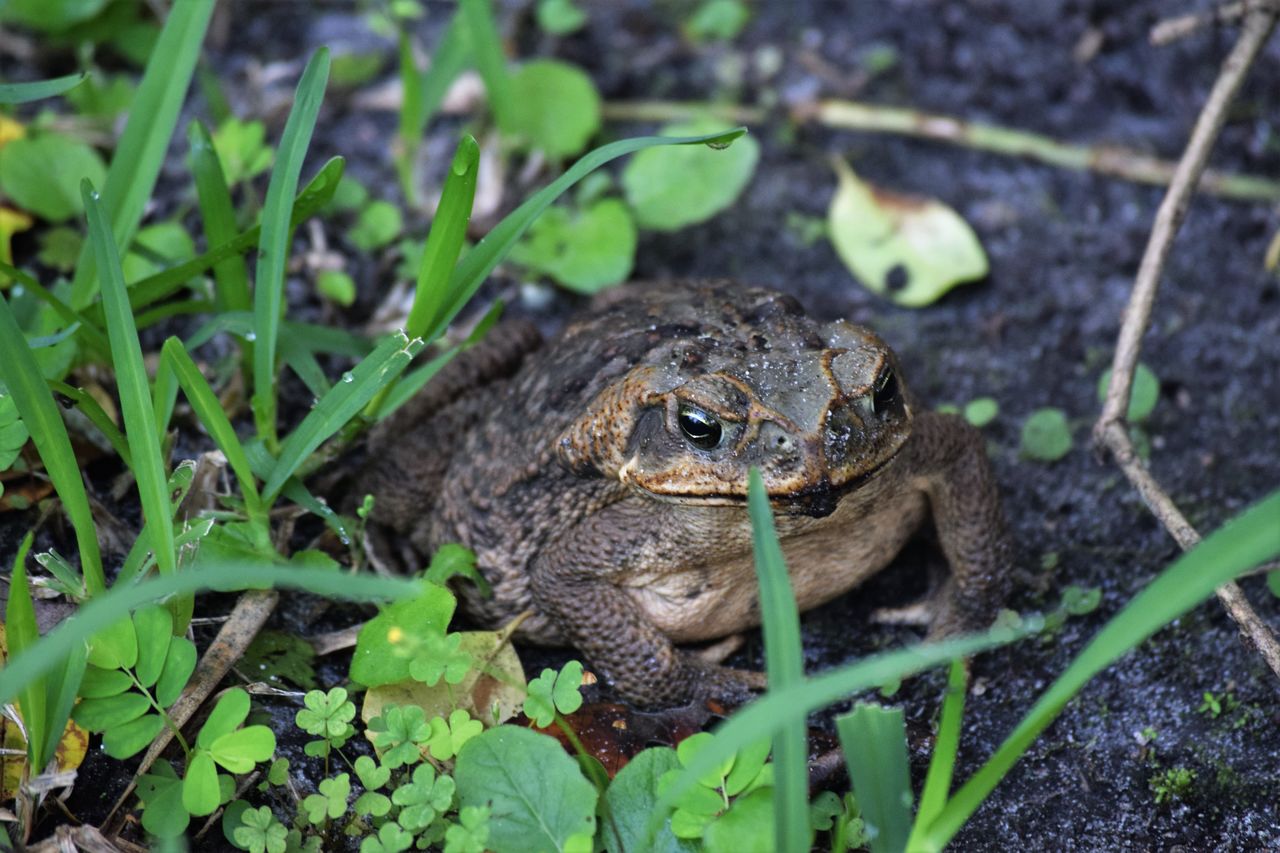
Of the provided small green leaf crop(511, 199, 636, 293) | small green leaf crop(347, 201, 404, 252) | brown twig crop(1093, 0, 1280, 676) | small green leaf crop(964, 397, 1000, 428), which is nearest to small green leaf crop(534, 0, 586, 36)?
small green leaf crop(511, 199, 636, 293)

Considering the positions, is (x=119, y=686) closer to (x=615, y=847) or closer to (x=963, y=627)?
(x=615, y=847)

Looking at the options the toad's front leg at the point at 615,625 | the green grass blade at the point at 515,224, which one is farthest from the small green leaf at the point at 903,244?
the toad's front leg at the point at 615,625

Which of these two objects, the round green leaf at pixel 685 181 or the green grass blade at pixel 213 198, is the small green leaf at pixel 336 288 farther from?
the round green leaf at pixel 685 181

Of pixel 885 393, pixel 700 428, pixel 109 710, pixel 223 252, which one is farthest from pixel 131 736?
pixel 885 393

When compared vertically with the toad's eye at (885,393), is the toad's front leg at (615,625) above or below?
below

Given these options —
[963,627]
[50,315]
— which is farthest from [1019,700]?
[50,315]

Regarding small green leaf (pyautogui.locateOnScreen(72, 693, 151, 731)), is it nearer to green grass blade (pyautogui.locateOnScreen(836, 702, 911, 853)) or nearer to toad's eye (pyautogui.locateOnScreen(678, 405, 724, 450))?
toad's eye (pyautogui.locateOnScreen(678, 405, 724, 450))
